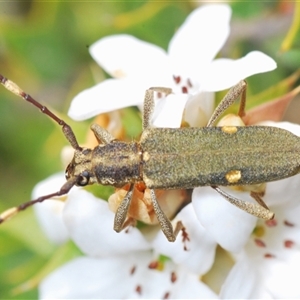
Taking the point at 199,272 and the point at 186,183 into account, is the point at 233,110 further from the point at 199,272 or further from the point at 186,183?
the point at 199,272

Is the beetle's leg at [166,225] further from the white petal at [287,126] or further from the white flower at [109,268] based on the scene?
the white petal at [287,126]

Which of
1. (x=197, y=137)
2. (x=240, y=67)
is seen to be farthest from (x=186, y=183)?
(x=240, y=67)

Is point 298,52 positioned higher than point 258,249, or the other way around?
point 298,52

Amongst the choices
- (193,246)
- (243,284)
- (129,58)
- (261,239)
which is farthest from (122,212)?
(129,58)

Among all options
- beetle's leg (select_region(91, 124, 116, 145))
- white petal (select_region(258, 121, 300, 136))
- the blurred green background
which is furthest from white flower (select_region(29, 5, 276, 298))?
the blurred green background

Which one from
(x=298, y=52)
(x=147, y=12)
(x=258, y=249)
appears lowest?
(x=258, y=249)

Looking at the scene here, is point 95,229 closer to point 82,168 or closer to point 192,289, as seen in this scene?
point 82,168
